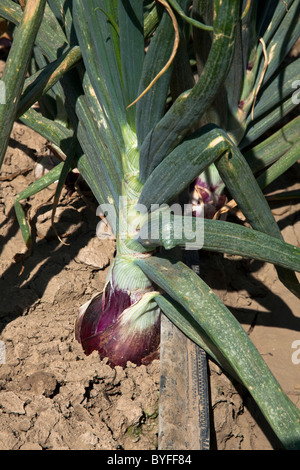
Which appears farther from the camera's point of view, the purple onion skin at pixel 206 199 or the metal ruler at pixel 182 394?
the purple onion skin at pixel 206 199

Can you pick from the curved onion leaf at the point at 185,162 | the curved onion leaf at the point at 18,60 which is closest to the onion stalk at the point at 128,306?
the curved onion leaf at the point at 185,162

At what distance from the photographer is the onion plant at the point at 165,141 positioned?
44.8 inches

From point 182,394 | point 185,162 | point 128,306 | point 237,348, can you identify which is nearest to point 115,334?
point 128,306

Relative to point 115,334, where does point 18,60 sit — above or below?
above

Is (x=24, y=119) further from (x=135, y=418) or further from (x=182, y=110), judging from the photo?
(x=135, y=418)

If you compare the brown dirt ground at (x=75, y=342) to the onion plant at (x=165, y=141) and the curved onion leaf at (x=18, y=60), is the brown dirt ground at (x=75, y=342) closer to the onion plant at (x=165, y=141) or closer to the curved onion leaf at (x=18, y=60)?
the onion plant at (x=165, y=141)

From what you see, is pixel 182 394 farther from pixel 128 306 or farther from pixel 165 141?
pixel 165 141

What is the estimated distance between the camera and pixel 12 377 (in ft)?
4.69

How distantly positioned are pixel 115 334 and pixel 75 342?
0.16m

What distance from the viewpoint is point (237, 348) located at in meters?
1.19

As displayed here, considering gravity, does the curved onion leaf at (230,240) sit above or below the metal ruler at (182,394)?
above

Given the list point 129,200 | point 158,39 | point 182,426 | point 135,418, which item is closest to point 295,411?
point 182,426

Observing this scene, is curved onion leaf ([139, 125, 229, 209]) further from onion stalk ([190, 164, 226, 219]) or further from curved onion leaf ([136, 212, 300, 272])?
onion stalk ([190, 164, 226, 219])

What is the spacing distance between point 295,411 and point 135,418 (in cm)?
42
